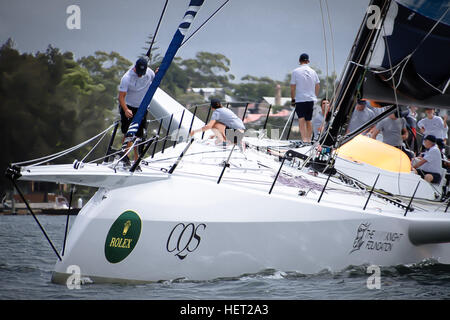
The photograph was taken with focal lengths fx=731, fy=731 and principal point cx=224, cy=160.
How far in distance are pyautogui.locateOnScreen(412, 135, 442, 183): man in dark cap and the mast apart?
1.56 metres

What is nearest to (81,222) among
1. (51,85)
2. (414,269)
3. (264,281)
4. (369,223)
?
(264,281)

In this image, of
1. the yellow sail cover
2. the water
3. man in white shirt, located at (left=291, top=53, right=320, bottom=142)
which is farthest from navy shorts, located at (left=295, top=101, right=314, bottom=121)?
the water

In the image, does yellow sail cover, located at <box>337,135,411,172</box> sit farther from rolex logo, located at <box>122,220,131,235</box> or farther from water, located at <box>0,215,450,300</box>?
rolex logo, located at <box>122,220,131,235</box>

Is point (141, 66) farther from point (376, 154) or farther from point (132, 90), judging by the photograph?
point (376, 154)

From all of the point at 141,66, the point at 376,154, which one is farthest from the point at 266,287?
the point at 376,154

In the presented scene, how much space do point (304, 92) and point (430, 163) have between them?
1935 millimetres

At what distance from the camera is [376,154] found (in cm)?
945

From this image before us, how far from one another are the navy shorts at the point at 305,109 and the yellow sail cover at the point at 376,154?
630 millimetres

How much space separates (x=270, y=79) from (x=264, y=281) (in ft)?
188

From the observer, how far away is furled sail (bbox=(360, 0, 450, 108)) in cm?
877

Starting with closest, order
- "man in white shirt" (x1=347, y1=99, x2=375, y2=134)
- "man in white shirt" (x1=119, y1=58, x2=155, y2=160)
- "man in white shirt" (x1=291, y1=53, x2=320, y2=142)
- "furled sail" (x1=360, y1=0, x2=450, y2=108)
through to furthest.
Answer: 1. "man in white shirt" (x1=119, y1=58, x2=155, y2=160)
2. "furled sail" (x1=360, y1=0, x2=450, y2=108)
3. "man in white shirt" (x1=291, y1=53, x2=320, y2=142)
4. "man in white shirt" (x1=347, y1=99, x2=375, y2=134)

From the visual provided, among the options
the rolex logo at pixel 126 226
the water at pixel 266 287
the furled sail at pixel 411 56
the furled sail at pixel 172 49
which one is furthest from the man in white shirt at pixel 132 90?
the furled sail at pixel 411 56

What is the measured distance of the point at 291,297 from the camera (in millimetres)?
6238
